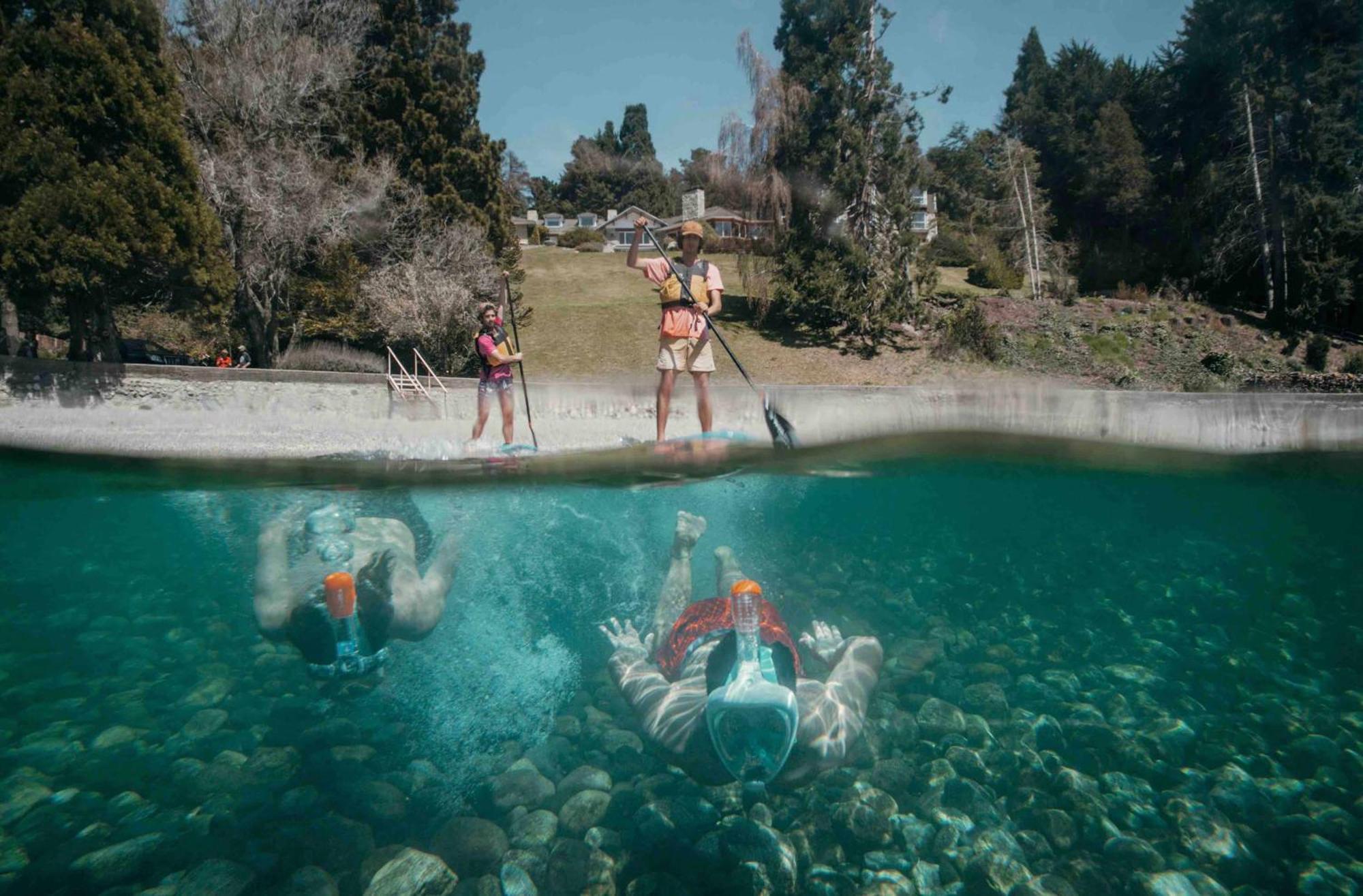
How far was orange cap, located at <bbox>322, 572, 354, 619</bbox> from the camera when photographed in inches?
227

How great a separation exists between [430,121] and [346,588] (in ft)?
60.6

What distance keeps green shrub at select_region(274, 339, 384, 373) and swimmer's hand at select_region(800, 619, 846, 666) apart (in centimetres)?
1450

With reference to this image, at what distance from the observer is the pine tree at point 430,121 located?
20750 millimetres

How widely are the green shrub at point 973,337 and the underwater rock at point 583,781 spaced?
18.0 m

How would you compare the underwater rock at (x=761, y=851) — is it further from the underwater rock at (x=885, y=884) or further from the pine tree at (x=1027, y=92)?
the pine tree at (x=1027, y=92)

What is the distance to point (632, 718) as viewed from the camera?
5.95m

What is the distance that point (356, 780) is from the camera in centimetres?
524

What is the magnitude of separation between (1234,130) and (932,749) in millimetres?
30685

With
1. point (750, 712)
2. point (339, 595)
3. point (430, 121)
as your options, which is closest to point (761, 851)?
point (750, 712)

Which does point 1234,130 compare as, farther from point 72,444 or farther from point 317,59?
point 72,444

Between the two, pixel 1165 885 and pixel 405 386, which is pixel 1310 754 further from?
pixel 405 386

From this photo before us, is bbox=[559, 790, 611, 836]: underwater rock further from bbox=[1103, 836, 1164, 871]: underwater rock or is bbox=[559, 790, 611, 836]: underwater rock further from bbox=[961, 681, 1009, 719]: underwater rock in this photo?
bbox=[1103, 836, 1164, 871]: underwater rock

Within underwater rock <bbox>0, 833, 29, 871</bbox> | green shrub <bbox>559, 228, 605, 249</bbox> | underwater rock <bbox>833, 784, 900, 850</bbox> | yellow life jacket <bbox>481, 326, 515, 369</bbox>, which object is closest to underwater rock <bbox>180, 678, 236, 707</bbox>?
underwater rock <bbox>0, 833, 29, 871</bbox>

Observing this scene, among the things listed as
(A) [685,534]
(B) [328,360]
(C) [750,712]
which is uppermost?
(B) [328,360]
